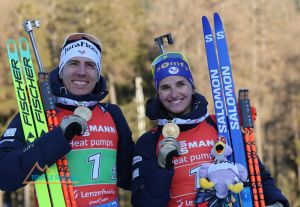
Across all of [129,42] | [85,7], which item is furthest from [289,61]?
[85,7]

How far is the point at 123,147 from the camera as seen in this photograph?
4.24 meters

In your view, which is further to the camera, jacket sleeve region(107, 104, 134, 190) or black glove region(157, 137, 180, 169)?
jacket sleeve region(107, 104, 134, 190)

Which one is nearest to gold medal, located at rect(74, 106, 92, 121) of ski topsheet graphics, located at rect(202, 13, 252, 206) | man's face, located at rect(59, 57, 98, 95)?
man's face, located at rect(59, 57, 98, 95)

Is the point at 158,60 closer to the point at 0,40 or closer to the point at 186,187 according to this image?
the point at 186,187

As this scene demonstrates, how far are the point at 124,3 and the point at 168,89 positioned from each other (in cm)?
2857

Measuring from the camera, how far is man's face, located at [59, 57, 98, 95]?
3.96 metres

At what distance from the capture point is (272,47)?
31.7 metres

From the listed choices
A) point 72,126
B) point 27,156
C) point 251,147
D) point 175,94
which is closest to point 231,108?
point 251,147

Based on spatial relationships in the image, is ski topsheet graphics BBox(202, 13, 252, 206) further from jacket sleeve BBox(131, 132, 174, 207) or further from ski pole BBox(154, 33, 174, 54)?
jacket sleeve BBox(131, 132, 174, 207)

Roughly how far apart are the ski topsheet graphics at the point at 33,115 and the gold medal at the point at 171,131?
83cm

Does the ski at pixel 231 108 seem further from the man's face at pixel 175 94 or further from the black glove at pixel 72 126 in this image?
the black glove at pixel 72 126

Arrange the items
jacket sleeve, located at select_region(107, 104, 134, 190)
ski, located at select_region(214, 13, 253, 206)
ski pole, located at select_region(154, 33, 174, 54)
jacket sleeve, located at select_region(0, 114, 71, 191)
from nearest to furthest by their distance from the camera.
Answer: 1. jacket sleeve, located at select_region(0, 114, 71, 191)
2. ski, located at select_region(214, 13, 253, 206)
3. jacket sleeve, located at select_region(107, 104, 134, 190)
4. ski pole, located at select_region(154, 33, 174, 54)

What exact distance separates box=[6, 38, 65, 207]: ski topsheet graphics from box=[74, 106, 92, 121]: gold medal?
13.9 inches

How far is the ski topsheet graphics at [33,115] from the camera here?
387 centimetres
